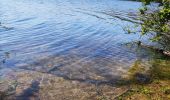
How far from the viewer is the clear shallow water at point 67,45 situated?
19203mm

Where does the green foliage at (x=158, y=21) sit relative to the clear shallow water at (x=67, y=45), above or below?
above

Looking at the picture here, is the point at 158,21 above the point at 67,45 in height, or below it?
above

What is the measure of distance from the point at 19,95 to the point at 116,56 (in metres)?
10.3

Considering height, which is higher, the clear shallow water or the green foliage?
the green foliage

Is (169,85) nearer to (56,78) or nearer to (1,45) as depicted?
(56,78)

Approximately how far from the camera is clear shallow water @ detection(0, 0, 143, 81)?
63.0 ft

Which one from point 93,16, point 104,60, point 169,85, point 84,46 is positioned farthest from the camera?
point 93,16

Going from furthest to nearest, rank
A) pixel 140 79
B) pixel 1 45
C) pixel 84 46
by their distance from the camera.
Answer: pixel 84 46, pixel 1 45, pixel 140 79

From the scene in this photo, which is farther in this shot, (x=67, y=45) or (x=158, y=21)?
(x=67, y=45)

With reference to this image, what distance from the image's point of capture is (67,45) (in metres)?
26.2

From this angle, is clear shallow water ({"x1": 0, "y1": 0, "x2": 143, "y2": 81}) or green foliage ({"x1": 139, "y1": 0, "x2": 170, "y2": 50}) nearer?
green foliage ({"x1": 139, "y1": 0, "x2": 170, "y2": 50})

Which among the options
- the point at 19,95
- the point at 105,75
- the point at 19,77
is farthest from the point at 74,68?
the point at 19,95

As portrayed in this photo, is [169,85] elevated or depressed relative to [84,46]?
elevated

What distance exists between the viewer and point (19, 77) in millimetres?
16875
